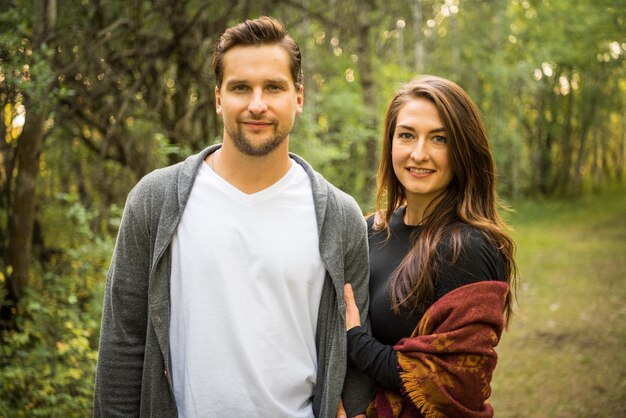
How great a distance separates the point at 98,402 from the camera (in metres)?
2.34

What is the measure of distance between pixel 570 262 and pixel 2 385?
39.2 feet

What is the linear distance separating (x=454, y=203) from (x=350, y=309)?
28.3 inches

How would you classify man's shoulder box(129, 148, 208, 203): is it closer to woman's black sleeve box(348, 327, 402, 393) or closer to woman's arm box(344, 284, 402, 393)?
woman's arm box(344, 284, 402, 393)

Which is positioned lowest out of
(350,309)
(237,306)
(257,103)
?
(350,309)

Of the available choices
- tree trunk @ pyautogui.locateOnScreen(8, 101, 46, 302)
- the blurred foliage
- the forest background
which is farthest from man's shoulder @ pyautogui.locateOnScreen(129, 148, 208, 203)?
tree trunk @ pyautogui.locateOnScreen(8, 101, 46, 302)

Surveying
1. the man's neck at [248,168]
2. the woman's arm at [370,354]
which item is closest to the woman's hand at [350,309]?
the woman's arm at [370,354]

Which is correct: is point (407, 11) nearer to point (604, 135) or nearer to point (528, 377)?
point (528, 377)

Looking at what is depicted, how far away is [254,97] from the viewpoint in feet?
7.70

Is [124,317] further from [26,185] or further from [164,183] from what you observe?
[26,185]

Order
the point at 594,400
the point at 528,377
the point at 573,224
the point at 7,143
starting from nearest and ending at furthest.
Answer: the point at 7,143
the point at 594,400
the point at 528,377
the point at 573,224

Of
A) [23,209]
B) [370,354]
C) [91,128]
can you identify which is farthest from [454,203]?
[91,128]

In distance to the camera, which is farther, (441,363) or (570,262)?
(570,262)

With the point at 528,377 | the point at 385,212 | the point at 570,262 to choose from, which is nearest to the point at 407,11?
the point at 570,262

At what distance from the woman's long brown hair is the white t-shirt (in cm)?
49
